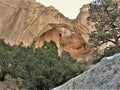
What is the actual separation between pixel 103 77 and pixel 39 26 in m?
45.6

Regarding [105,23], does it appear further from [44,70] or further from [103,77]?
[103,77]

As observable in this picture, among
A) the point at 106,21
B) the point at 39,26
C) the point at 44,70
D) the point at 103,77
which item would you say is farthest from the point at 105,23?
the point at 103,77

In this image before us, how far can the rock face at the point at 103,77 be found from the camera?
5296 mm

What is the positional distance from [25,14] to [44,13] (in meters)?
2.86

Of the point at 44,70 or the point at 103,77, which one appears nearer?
the point at 103,77

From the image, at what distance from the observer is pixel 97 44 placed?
3142 centimetres

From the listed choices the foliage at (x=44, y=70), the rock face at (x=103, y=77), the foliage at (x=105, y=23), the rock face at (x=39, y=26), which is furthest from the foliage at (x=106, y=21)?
the rock face at (x=103, y=77)

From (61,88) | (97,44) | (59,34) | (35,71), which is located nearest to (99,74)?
(61,88)

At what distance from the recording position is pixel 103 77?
18.1 feet

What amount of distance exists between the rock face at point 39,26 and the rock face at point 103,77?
41344mm

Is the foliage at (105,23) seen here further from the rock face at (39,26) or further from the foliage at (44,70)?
the rock face at (39,26)

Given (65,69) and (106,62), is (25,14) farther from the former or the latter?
(106,62)

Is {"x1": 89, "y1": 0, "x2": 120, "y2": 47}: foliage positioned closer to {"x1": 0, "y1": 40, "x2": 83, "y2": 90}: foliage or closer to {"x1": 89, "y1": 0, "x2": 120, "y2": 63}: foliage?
{"x1": 89, "y1": 0, "x2": 120, "y2": 63}: foliage

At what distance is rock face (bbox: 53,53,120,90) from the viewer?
5.30m
